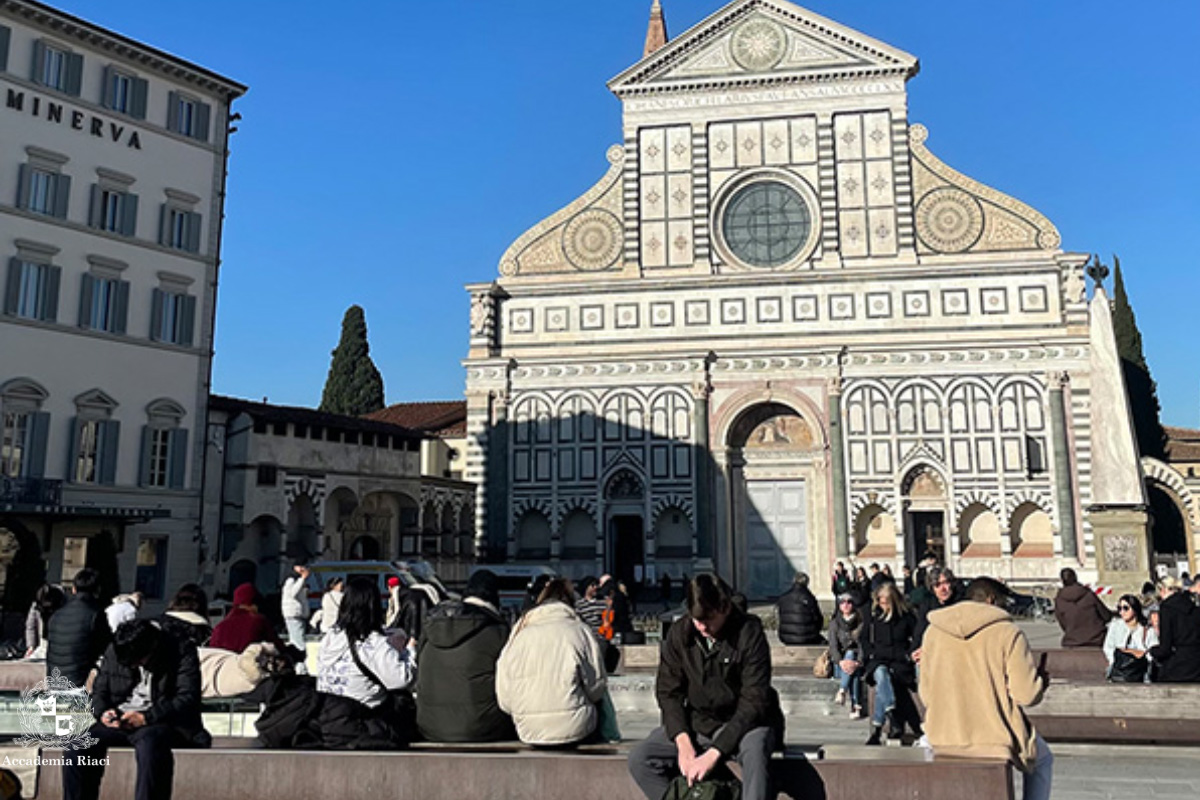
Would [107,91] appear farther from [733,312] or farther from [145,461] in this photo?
[733,312]

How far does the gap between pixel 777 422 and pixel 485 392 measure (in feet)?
30.2

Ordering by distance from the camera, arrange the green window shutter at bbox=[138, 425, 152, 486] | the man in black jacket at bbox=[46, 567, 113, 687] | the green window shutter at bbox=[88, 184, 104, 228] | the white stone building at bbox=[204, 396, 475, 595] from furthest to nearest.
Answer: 1. the white stone building at bbox=[204, 396, 475, 595]
2. the green window shutter at bbox=[138, 425, 152, 486]
3. the green window shutter at bbox=[88, 184, 104, 228]
4. the man in black jacket at bbox=[46, 567, 113, 687]

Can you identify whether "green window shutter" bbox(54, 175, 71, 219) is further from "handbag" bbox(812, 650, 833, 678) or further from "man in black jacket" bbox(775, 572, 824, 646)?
"handbag" bbox(812, 650, 833, 678)

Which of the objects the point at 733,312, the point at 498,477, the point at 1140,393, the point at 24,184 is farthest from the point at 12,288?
the point at 1140,393

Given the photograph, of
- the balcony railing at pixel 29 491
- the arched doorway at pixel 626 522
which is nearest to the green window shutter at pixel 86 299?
the balcony railing at pixel 29 491

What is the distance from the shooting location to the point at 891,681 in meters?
8.31

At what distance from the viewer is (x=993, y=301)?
29.9m

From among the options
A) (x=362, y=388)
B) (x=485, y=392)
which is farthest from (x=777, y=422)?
(x=362, y=388)

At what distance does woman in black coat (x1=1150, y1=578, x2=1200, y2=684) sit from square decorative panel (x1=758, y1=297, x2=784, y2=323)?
22742 mm

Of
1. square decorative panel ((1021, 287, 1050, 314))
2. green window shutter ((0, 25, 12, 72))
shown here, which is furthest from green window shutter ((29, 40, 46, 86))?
square decorative panel ((1021, 287, 1050, 314))

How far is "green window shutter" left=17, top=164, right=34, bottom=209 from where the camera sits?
22.5m

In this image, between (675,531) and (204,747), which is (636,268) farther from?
(204,747)

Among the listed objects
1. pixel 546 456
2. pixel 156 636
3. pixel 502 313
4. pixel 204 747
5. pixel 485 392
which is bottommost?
pixel 204 747

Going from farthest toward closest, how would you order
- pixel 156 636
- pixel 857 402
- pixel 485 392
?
pixel 485 392, pixel 857 402, pixel 156 636
